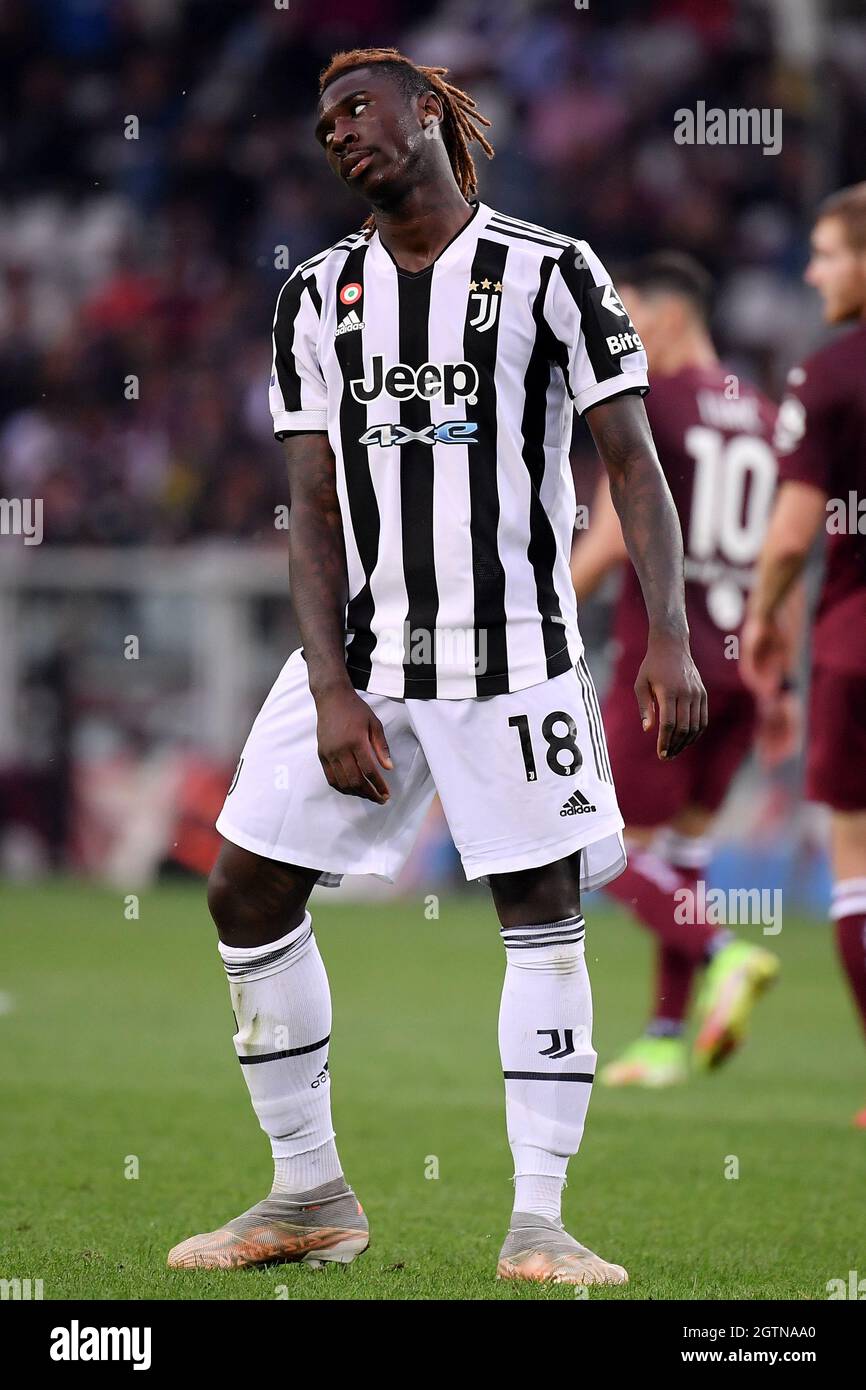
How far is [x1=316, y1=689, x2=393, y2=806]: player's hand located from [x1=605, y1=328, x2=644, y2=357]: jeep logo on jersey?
0.70 metres

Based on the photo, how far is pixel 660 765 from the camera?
20.2ft

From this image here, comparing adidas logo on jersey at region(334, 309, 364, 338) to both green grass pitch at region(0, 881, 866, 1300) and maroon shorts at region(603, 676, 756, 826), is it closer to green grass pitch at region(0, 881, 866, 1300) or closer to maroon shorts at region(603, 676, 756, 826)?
green grass pitch at region(0, 881, 866, 1300)

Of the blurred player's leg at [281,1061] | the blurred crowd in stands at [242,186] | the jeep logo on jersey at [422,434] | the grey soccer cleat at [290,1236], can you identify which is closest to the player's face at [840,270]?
the jeep logo on jersey at [422,434]

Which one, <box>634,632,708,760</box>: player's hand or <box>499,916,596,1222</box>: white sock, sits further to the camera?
<box>499,916,596,1222</box>: white sock

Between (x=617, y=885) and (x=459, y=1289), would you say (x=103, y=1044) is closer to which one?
(x=617, y=885)

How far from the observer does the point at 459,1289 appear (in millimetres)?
3135

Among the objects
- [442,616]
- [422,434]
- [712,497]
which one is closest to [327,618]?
[442,616]

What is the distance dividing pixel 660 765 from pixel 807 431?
1506mm

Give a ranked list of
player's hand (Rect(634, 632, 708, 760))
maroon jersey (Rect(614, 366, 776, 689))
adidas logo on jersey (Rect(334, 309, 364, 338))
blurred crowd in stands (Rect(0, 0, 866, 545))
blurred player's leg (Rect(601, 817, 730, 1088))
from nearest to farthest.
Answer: player's hand (Rect(634, 632, 708, 760))
adidas logo on jersey (Rect(334, 309, 364, 338))
blurred player's leg (Rect(601, 817, 730, 1088))
maroon jersey (Rect(614, 366, 776, 689))
blurred crowd in stands (Rect(0, 0, 866, 545))

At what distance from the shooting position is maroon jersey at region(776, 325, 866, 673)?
4.91 metres

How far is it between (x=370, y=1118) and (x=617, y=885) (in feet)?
4.24

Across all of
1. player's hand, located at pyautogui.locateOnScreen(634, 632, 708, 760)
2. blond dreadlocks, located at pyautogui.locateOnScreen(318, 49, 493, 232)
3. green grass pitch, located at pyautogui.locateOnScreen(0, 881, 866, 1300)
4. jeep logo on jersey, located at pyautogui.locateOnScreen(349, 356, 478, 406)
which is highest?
blond dreadlocks, located at pyautogui.locateOnScreen(318, 49, 493, 232)

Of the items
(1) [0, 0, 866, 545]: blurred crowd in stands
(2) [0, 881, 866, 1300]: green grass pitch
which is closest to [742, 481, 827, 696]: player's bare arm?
(2) [0, 881, 866, 1300]: green grass pitch

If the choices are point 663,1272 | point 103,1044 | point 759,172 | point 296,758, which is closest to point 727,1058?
point 103,1044
